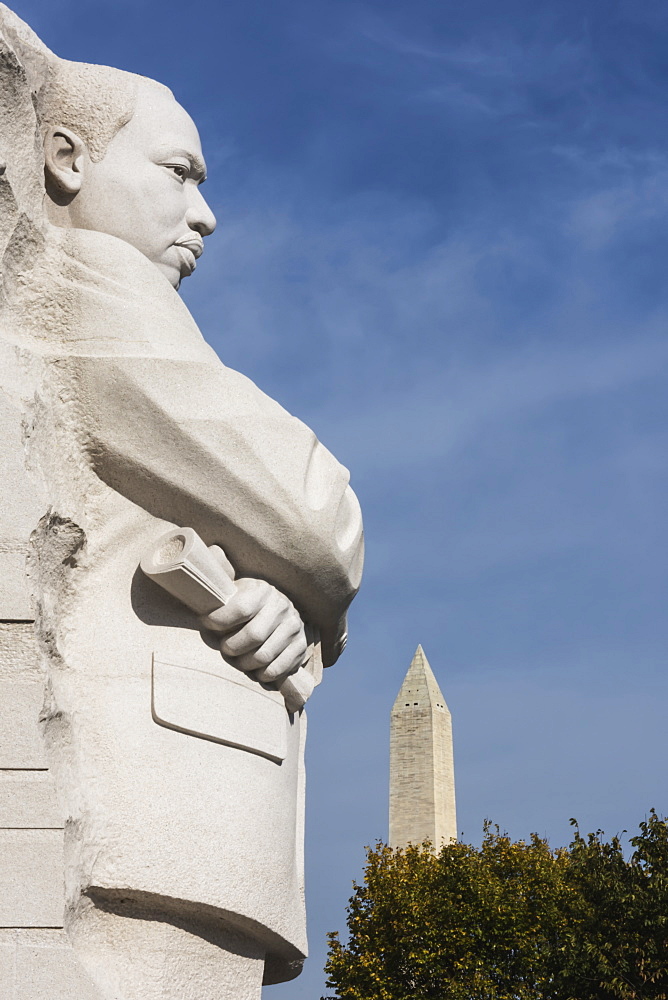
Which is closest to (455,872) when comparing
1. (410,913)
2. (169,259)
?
(410,913)

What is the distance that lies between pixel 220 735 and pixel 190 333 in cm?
115

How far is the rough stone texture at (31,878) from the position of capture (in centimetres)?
268

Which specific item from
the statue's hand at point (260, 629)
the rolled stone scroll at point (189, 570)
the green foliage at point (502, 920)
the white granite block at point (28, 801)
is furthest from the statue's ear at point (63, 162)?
the green foliage at point (502, 920)

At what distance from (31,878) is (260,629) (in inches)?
34.2

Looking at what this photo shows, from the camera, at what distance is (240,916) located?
120 inches

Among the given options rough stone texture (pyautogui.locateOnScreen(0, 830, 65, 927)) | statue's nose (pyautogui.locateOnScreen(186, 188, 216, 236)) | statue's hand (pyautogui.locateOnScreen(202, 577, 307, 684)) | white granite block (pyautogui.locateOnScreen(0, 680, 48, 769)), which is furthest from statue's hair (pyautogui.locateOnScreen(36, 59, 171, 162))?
rough stone texture (pyautogui.locateOnScreen(0, 830, 65, 927))

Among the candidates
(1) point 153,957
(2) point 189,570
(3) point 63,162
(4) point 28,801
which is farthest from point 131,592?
(3) point 63,162

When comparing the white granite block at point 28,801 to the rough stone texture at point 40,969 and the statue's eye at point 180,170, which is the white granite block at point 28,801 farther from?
the statue's eye at point 180,170

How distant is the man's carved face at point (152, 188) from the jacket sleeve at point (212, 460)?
23.2 inches

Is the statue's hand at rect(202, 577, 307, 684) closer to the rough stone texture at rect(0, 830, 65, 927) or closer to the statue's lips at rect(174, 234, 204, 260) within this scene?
the rough stone texture at rect(0, 830, 65, 927)

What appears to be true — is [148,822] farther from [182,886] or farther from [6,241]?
[6,241]

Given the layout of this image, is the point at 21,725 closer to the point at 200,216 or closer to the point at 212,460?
the point at 212,460

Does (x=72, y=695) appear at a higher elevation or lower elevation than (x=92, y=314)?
lower

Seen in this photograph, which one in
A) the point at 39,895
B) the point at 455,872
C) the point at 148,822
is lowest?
the point at 39,895
